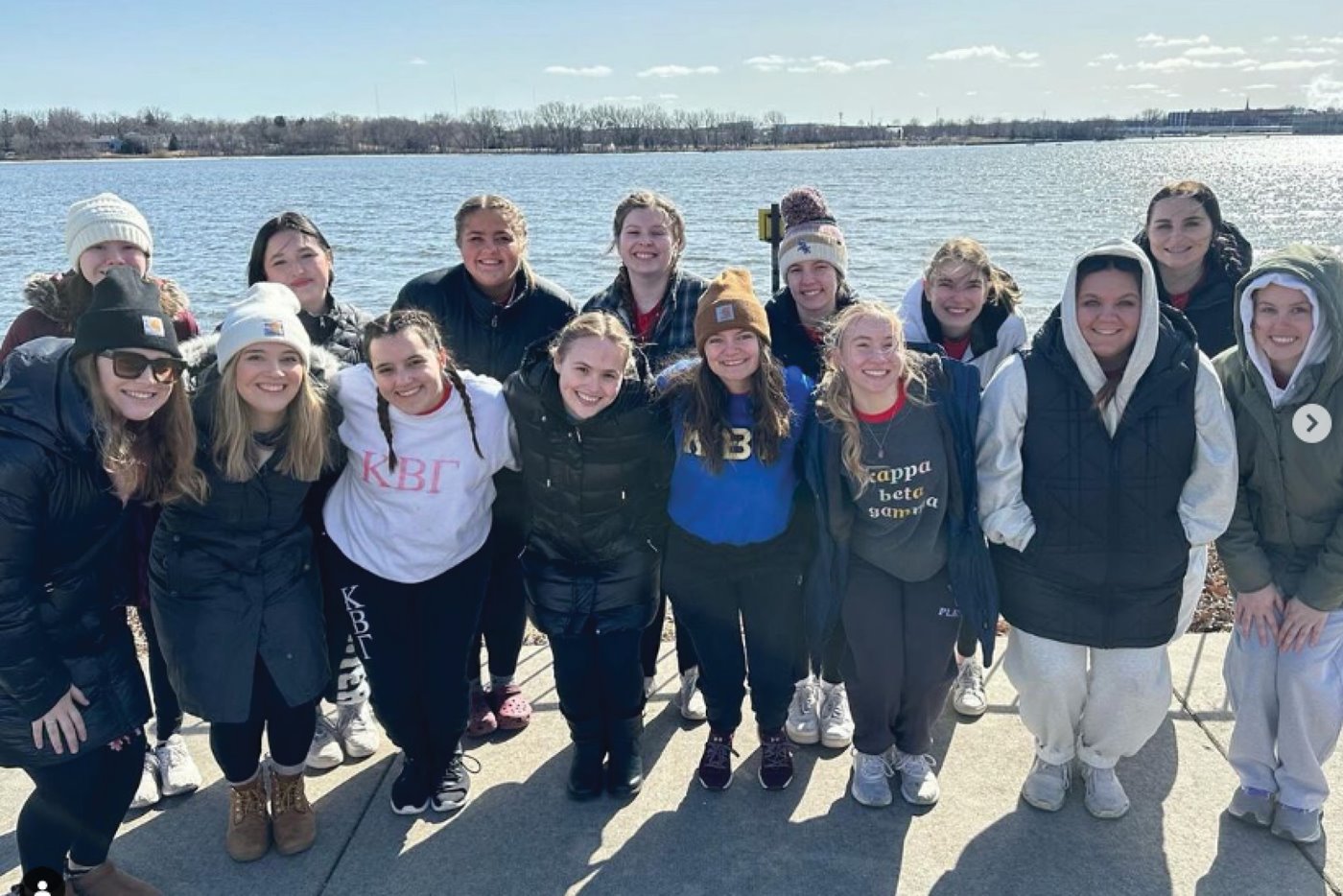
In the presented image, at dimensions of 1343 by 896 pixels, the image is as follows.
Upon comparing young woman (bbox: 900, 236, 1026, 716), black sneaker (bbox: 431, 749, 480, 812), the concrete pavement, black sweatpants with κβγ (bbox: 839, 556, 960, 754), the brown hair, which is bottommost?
the concrete pavement

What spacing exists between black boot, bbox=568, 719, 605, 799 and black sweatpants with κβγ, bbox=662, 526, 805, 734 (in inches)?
16.6

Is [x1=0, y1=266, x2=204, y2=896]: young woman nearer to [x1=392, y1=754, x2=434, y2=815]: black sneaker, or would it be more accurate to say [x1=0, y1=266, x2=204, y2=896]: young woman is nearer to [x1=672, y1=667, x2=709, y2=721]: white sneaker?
[x1=392, y1=754, x2=434, y2=815]: black sneaker

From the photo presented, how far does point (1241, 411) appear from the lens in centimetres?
310

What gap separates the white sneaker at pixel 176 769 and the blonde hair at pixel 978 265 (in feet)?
10.7

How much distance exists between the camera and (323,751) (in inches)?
140

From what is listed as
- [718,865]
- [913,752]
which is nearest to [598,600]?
[718,865]

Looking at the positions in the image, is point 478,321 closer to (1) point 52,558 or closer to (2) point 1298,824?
(1) point 52,558

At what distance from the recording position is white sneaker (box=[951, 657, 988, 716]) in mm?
3770

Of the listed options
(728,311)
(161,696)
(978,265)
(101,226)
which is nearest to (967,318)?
(978,265)

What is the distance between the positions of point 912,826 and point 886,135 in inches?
5869

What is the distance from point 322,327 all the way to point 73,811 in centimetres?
180

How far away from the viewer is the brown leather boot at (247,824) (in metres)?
3.08

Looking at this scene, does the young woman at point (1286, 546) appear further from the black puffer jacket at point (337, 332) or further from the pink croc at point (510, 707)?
the black puffer jacket at point (337, 332)

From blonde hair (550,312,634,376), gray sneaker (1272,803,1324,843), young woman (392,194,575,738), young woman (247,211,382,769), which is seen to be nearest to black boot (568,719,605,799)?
young woman (392,194,575,738)
